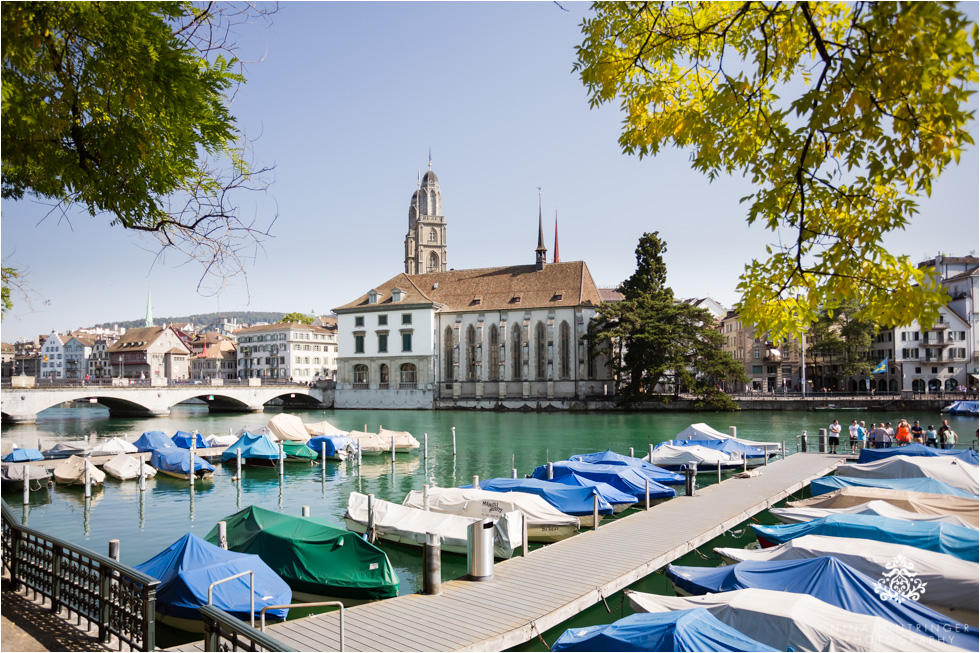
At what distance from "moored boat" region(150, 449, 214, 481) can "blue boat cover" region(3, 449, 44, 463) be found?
17.2 feet

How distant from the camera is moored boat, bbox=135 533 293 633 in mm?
11148

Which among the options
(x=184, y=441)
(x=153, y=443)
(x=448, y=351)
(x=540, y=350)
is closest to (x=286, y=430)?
(x=184, y=441)

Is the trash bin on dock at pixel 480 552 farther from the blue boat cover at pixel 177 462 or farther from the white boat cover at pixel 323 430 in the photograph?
the white boat cover at pixel 323 430

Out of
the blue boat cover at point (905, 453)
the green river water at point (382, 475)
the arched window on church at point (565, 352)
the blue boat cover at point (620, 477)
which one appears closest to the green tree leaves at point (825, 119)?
the green river water at point (382, 475)

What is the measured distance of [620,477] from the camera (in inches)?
860

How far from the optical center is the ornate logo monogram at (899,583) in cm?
867

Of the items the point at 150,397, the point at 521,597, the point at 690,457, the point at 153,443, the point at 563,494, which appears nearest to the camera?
the point at 521,597

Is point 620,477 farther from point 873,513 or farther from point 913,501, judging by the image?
point 873,513

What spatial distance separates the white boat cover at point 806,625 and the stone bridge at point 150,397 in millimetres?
58479

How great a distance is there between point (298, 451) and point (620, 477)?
19.6 meters

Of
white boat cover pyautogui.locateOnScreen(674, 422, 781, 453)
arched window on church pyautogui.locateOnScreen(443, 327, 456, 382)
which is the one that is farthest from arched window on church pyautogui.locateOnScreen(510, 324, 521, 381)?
white boat cover pyautogui.locateOnScreen(674, 422, 781, 453)

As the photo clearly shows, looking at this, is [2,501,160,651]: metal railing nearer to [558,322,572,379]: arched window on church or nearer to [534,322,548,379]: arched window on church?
[558,322,572,379]: arched window on church

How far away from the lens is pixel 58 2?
4.69 m

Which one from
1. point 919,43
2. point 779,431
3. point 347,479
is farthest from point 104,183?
point 779,431
